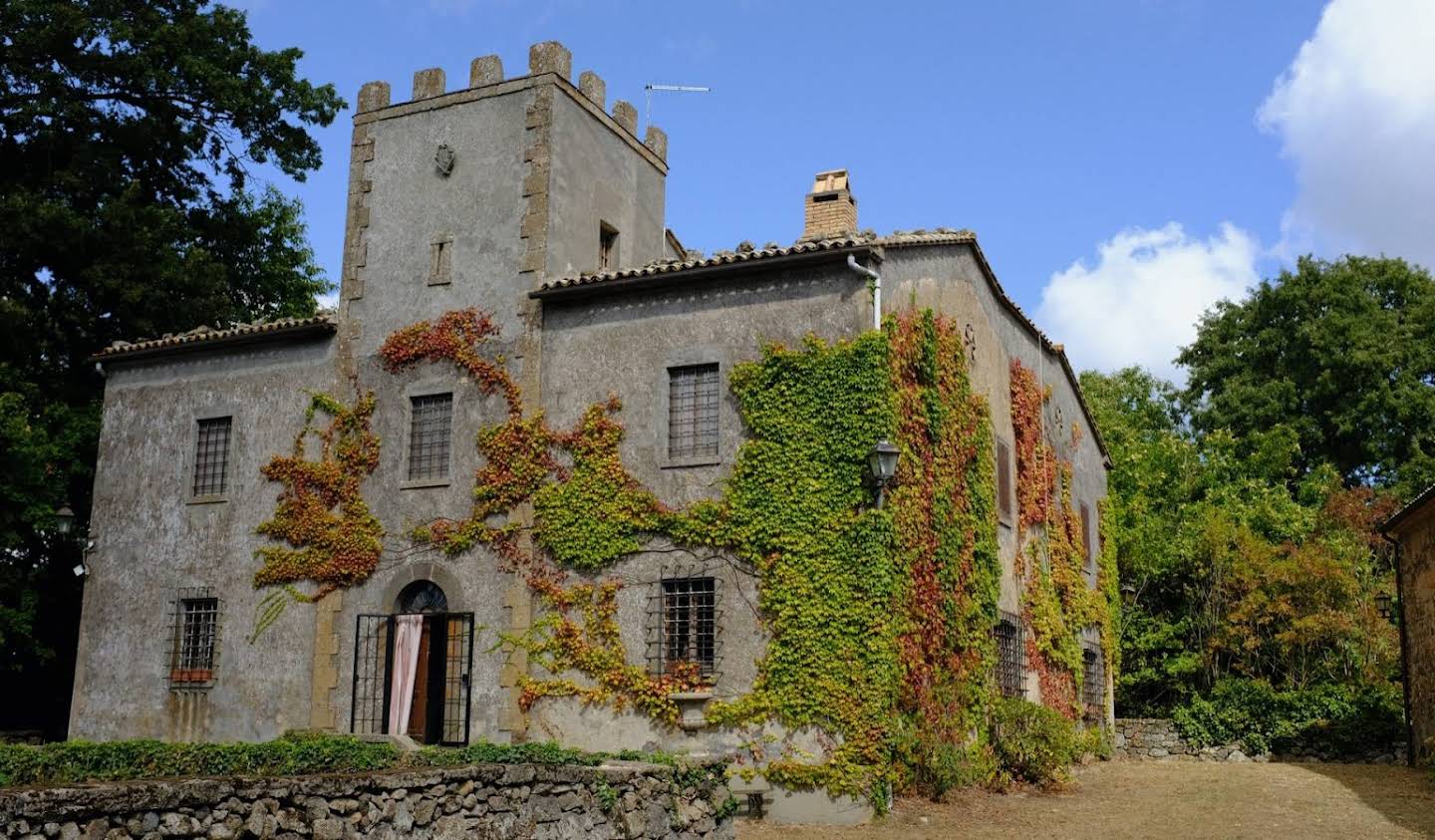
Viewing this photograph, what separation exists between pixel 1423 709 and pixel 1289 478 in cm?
1831

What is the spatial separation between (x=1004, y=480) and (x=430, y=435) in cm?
907

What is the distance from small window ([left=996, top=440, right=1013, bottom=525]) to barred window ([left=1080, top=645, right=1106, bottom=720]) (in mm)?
5181

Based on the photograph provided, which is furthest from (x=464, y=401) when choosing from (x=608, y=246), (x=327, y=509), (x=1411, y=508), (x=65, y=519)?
(x=1411, y=508)

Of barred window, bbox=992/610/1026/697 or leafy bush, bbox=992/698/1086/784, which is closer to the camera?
leafy bush, bbox=992/698/1086/784

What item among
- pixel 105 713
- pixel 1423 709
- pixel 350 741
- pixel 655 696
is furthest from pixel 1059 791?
pixel 105 713

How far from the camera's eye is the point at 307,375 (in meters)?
20.2

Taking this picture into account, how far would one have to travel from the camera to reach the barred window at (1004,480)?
2009 centimetres

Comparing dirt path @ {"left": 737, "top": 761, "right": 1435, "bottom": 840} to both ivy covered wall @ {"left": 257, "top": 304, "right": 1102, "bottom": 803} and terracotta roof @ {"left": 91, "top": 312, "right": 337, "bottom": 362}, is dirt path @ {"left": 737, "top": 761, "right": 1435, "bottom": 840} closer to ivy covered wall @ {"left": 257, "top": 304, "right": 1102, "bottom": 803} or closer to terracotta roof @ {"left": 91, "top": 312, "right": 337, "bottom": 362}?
ivy covered wall @ {"left": 257, "top": 304, "right": 1102, "bottom": 803}

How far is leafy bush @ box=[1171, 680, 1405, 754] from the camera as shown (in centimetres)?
2466

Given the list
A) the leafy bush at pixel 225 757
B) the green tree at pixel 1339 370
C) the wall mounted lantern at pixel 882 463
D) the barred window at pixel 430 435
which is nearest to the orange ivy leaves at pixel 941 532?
the wall mounted lantern at pixel 882 463

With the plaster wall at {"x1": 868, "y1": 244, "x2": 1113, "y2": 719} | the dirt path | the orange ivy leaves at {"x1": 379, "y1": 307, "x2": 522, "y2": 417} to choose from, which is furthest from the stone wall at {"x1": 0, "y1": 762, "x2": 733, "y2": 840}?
the orange ivy leaves at {"x1": 379, "y1": 307, "x2": 522, "y2": 417}

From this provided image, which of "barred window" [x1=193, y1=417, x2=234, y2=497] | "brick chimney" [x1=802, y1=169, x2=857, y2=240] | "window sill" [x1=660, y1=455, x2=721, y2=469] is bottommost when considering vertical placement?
"window sill" [x1=660, y1=455, x2=721, y2=469]

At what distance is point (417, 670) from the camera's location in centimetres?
1833

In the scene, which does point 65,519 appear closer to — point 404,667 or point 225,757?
point 404,667
